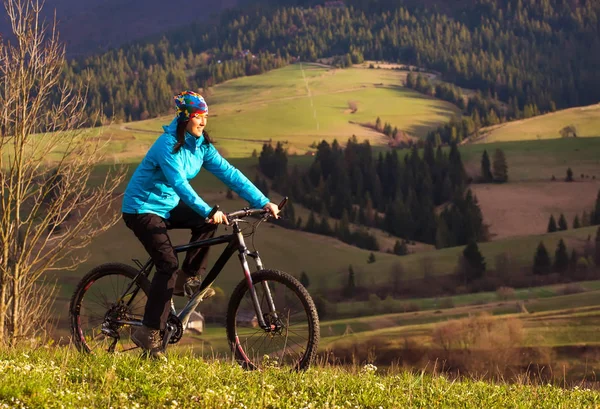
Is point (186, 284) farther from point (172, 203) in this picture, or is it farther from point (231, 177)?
point (231, 177)

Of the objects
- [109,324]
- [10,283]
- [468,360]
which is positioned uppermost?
[109,324]

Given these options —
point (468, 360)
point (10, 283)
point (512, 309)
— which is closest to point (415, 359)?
point (468, 360)

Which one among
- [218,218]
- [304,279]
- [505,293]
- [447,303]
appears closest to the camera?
[218,218]

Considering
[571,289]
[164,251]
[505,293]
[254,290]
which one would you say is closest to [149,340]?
[164,251]

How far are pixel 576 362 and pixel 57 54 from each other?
148534 mm

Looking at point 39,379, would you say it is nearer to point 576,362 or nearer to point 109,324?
point 109,324

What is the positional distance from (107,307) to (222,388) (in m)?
3.54

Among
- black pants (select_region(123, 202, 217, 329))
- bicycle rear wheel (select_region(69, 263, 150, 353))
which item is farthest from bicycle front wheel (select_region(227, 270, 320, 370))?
bicycle rear wheel (select_region(69, 263, 150, 353))

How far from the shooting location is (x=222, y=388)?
7.39 meters

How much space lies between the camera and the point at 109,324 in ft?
33.7

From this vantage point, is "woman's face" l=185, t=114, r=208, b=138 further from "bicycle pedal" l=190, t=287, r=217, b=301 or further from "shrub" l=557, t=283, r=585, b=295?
"shrub" l=557, t=283, r=585, b=295

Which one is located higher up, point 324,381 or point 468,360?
point 324,381

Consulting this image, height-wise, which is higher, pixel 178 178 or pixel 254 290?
pixel 178 178

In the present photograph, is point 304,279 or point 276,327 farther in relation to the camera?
point 304,279
